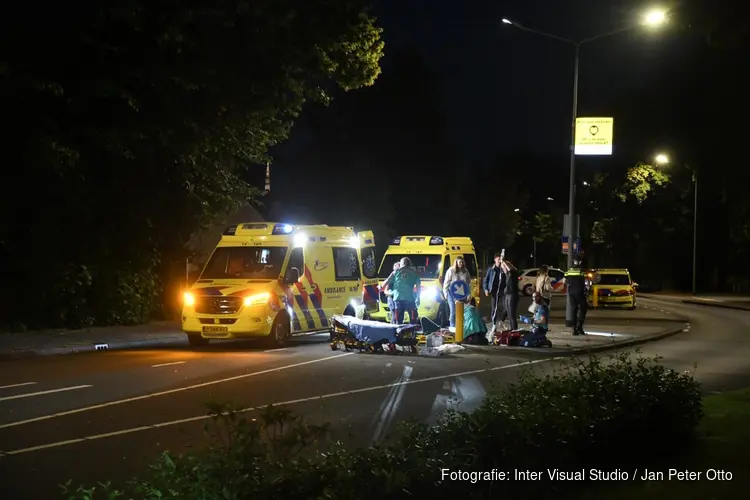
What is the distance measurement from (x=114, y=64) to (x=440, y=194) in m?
35.6

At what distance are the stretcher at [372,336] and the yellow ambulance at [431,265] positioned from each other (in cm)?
332

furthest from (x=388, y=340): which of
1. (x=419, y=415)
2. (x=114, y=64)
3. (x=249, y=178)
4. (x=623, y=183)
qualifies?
(x=623, y=183)

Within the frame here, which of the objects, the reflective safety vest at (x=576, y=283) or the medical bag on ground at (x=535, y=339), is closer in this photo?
the medical bag on ground at (x=535, y=339)

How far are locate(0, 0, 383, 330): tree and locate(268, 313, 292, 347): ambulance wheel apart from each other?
5.09 meters

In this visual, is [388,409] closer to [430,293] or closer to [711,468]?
[711,468]

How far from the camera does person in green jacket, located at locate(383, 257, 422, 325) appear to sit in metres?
18.6

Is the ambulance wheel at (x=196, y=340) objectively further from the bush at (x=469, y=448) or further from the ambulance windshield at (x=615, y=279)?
the ambulance windshield at (x=615, y=279)

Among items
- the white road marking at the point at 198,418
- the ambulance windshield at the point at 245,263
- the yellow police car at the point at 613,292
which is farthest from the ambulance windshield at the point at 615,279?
the white road marking at the point at 198,418

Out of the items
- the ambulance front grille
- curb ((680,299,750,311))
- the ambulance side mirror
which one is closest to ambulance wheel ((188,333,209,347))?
the ambulance front grille

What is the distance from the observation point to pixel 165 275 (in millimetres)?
25359

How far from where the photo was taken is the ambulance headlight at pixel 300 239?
19188mm

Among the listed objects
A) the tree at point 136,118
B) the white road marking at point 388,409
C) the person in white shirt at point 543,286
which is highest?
the tree at point 136,118

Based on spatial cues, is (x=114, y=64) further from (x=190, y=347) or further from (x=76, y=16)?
(x=190, y=347)

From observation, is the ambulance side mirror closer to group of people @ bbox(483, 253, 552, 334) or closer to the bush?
group of people @ bbox(483, 253, 552, 334)
